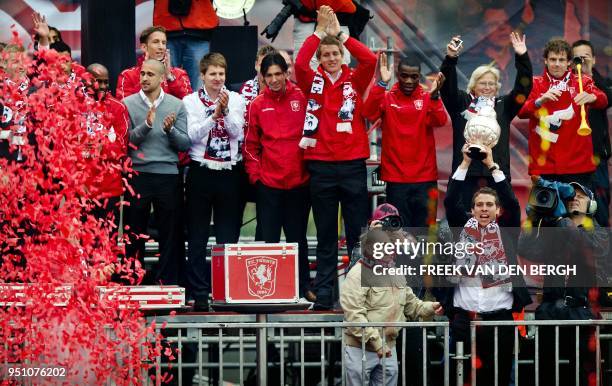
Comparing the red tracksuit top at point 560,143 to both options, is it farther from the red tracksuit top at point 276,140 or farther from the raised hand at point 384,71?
the red tracksuit top at point 276,140

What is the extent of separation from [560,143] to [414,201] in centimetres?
133

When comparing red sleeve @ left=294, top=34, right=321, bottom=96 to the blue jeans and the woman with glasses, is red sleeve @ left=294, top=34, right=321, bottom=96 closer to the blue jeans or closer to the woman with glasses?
the woman with glasses

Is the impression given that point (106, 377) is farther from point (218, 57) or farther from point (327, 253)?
point (218, 57)

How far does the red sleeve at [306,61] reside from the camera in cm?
1121

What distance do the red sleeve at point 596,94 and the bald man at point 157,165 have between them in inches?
129

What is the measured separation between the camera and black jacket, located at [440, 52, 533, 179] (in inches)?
446

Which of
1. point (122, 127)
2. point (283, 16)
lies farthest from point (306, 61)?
point (122, 127)

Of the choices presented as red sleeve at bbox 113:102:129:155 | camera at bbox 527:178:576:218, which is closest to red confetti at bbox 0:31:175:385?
red sleeve at bbox 113:102:129:155

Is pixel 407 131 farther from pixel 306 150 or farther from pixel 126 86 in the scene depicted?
pixel 126 86

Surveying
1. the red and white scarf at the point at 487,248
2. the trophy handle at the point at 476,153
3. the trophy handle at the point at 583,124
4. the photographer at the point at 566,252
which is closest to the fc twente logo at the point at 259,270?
the red and white scarf at the point at 487,248

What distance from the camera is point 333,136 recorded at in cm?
1112

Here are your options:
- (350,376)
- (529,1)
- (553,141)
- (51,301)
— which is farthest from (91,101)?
(529,1)

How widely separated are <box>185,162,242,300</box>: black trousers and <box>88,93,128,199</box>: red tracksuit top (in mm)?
571

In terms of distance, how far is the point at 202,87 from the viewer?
A: 451 inches
